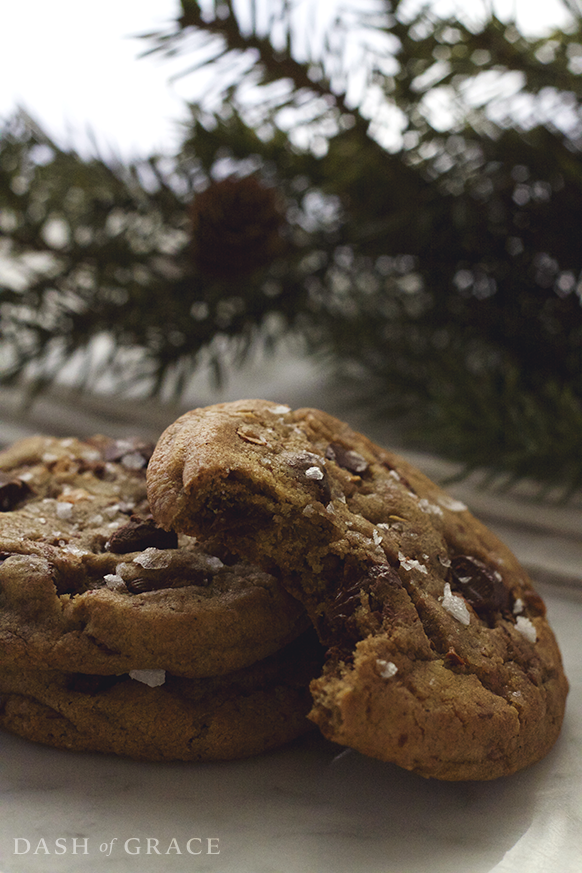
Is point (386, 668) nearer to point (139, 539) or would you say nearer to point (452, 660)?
point (452, 660)

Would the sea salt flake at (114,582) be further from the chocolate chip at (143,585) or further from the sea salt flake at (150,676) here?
the sea salt flake at (150,676)

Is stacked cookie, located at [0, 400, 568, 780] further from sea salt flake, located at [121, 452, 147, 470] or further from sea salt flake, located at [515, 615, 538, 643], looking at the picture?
sea salt flake, located at [121, 452, 147, 470]

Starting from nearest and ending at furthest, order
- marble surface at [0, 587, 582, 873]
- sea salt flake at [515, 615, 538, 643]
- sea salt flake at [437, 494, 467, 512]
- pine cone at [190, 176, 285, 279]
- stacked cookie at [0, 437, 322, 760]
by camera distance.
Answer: marble surface at [0, 587, 582, 873], stacked cookie at [0, 437, 322, 760], sea salt flake at [515, 615, 538, 643], sea salt flake at [437, 494, 467, 512], pine cone at [190, 176, 285, 279]

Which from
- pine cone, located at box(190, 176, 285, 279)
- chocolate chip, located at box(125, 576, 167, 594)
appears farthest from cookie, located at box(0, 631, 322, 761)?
pine cone, located at box(190, 176, 285, 279)

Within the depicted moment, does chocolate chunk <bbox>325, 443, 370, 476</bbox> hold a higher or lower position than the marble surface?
higher

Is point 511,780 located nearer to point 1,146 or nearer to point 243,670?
point 243,670

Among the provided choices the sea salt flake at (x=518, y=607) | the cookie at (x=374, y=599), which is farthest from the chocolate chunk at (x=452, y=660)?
the sea salt flake at (x=518, y=607)

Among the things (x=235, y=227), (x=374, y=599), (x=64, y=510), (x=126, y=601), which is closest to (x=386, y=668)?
(x=374, y=599)
